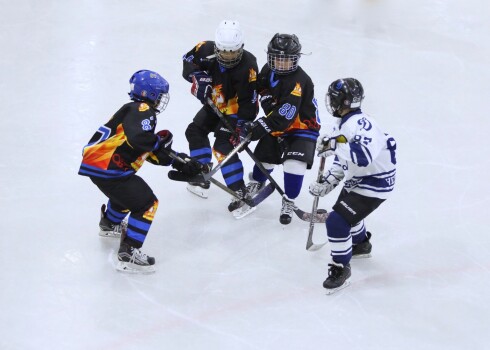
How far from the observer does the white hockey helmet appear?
12.6ft

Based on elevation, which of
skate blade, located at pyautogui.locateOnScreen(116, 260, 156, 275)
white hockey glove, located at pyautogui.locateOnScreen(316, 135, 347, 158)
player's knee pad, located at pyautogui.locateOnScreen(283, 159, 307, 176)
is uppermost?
white hockey glove, located at pyautogui.locateOnScreen(316, 135, 347, 158)

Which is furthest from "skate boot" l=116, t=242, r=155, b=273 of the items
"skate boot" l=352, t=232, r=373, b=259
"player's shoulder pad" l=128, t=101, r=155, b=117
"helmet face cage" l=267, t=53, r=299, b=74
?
"helmet face cage" l=267, t=53, r=299, b=74

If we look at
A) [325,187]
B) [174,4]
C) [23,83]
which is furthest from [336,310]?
[174,4]

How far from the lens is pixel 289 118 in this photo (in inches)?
154

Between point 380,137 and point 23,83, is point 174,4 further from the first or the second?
point 380,137

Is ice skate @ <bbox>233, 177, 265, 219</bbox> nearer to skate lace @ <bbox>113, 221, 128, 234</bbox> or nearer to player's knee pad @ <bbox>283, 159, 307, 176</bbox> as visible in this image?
player's knee pad @ <bbox>283, 159, 307, 176</bbox>

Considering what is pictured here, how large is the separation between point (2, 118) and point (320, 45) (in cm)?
279

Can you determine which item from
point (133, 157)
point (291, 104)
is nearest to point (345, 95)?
point (291, 104)

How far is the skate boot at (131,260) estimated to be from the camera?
11.9 ft

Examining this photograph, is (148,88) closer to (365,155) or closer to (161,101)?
(161,101)

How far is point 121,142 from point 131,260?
0.62m

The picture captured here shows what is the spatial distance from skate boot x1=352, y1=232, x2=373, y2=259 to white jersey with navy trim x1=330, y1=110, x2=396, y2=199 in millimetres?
385

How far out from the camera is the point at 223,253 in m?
3.84

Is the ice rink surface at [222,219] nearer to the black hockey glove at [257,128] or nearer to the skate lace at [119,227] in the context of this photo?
the skate lace at [119,227]
